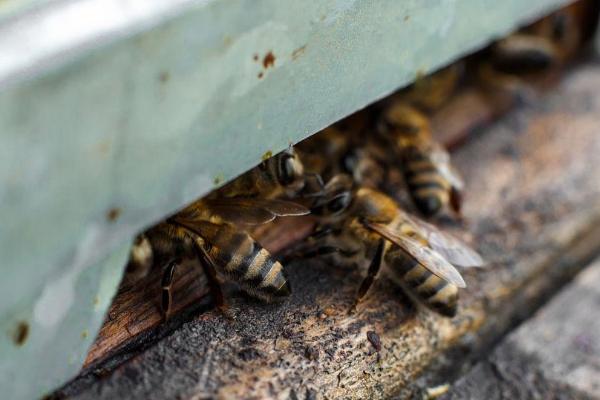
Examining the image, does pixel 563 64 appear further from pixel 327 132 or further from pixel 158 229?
pixel 158 229

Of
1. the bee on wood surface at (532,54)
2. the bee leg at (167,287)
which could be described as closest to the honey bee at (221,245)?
the bee leg at (167,287)

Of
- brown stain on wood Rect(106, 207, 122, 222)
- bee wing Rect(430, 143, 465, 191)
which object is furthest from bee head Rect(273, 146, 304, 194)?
brown stain on wood Rect(106, 207, 122, 222)

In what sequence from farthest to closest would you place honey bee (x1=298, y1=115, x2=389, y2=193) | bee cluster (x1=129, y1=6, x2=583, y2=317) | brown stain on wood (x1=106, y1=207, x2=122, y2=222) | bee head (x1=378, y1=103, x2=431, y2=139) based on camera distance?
1. bee head (x1=378, y1=103, x2=431, y2=139)
2. honey bee (x1=298, y1=115, x2=389, y2=193)
3. bee cluster (x1=129, y1=6, x2=583, y2=317)
4. brown stain on wood (x1=106, y1=207, x2=122, y2=222)

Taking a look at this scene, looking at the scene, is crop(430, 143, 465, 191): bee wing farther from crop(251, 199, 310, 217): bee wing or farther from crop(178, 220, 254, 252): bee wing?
crop(178, 220, 254, 252): bee wing

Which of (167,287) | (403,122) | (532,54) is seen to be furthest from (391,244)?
(532,54)

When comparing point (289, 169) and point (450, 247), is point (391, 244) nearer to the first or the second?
point (450, 247)

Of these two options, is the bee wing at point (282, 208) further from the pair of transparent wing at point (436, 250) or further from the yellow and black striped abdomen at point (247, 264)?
the pair of transparent wing at point (436, 250)

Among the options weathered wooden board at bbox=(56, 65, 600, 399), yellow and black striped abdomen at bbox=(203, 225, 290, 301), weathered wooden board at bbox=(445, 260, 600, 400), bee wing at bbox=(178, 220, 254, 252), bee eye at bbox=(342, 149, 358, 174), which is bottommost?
weathered wooden board at bbox=(445, 260, 600, 400)
